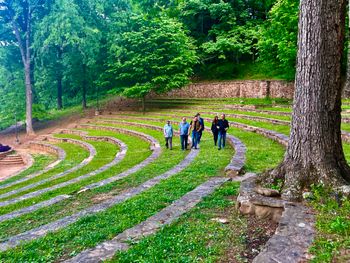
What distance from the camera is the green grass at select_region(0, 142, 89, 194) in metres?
12.7

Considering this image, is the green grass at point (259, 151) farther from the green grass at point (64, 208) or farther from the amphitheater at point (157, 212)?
the green grass at point (64, 208)

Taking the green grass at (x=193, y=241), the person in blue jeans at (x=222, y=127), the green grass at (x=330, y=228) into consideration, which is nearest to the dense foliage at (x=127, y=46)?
the person in blue jeans at (x=222, y=127)

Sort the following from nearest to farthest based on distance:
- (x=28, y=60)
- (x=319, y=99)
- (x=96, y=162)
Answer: (x=319, y=99) < (x=96, y=162) < (x=28, y=60)

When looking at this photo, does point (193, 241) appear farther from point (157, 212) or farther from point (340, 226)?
point (340, 226)

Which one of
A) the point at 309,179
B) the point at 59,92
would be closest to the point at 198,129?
the point at 309,179

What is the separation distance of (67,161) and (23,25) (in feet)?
60.2

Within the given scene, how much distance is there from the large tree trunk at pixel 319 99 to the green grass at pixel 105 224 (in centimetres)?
269

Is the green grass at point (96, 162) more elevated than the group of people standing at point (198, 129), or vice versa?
the group of people standing at point (198, 129)

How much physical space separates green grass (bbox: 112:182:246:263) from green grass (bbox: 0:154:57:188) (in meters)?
11.5

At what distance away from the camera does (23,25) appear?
28.8 metres

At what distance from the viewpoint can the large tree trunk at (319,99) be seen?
5.32 m

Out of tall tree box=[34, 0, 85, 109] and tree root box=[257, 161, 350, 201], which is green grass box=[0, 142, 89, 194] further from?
tree root box=[257, 161, 350, 201]

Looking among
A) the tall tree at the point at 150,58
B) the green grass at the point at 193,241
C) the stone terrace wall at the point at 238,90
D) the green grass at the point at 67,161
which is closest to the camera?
the green grass at the point at 193,241

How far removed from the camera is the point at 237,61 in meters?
34.3
